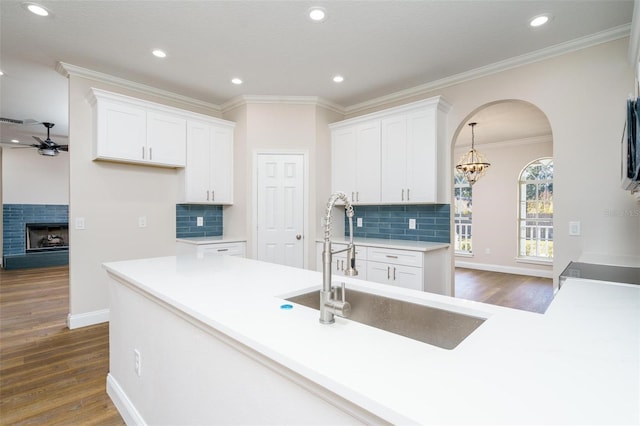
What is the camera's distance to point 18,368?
2545 mm

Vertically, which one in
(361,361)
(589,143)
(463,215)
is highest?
(589,143)

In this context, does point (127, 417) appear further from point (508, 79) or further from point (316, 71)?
point (508, 79)

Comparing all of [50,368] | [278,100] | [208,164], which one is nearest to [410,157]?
[278,100]

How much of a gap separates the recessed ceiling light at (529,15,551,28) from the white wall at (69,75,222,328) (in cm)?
398

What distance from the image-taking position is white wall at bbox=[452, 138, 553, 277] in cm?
654

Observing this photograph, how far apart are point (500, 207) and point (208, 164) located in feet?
19.5

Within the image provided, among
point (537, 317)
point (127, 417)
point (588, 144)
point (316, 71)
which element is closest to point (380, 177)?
point (316, 71)

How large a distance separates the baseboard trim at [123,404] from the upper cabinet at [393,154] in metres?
3.03

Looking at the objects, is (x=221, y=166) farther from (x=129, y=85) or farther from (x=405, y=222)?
(x=405, y=222)

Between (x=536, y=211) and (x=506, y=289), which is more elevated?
(x=536, y=211)

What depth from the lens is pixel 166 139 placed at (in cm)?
383

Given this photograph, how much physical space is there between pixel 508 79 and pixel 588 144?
38.8 inches

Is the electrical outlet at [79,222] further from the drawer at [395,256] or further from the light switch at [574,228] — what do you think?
the light switch at [574,228]

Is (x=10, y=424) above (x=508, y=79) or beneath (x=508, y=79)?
beneath
